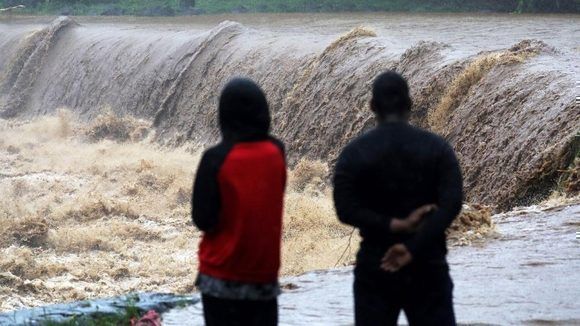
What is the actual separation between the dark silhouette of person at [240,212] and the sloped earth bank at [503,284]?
2.35 m

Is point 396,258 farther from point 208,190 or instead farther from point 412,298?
point 208,190

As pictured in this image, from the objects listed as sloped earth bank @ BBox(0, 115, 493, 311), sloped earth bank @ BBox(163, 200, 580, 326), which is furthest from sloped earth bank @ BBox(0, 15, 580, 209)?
sloped earth bank @ BBox(163, 200, 580, 326)

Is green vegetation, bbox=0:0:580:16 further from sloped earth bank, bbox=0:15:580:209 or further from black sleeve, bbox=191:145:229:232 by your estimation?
black sleeve, bbox=191:145:229:232

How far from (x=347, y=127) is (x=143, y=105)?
29.8ft

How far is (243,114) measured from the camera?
13.6ft

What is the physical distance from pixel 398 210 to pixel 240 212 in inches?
22.5

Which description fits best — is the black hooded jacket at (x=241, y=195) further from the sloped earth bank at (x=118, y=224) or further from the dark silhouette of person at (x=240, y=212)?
the sloped earth bank at (x=118, y=224)

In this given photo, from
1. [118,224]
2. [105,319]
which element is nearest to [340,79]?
[118,224]

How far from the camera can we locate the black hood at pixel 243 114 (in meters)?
4.14

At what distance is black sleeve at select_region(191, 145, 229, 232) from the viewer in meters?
4.08

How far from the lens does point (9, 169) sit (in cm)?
2211

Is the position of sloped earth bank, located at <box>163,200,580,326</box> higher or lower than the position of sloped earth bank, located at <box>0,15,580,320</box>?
A: higher

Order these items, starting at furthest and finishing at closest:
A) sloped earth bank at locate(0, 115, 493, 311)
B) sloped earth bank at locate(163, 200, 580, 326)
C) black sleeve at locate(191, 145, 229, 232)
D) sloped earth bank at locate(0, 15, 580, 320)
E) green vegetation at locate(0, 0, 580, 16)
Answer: green vegetation at locate(0, 0, 580, 16) → sloped earth bank at locate(0, 115, 493, 311) → sloped earth bank at locate(0, 15, 580, 320) → sloped earth bank at locate(163, 200, 580, 326) → black sleeve at locate(191, 145, 229, 232)

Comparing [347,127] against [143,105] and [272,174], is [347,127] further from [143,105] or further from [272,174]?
[272,174]
